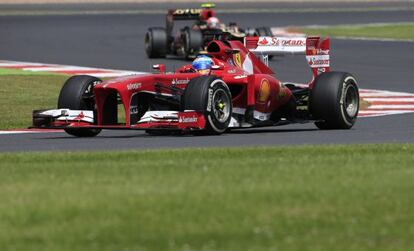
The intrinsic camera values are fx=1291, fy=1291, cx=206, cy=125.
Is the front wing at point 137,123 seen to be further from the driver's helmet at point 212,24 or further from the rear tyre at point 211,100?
the driver's helmet at point 212,24

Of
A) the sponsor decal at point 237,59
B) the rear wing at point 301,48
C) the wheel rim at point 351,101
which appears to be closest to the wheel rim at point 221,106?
the sponsor decal at point 237,59

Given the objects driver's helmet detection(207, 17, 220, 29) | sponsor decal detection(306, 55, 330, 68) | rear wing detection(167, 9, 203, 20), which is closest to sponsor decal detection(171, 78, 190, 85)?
sponsor decal detection(306, 55, 330, 68)

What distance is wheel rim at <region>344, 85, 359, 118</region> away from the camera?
1678 centimetres

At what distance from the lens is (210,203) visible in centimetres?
909

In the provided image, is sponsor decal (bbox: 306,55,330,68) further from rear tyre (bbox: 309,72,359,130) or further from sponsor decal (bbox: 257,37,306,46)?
rear tyre (bbox: 309,72,359,130)

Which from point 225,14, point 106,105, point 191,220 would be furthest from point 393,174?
point 225,14

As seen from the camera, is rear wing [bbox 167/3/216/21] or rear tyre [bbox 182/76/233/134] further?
rear wing [bbox 167/3/216/21]

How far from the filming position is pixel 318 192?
9523mm

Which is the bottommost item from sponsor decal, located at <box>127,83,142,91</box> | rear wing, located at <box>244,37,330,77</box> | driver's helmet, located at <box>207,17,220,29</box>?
sponsor decal, located at <box>127,83,142,91</box>

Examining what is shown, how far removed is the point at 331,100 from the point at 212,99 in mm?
1902

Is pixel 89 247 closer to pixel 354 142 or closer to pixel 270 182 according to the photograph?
pixel 270 182

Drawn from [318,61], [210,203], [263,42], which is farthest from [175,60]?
[210,203]

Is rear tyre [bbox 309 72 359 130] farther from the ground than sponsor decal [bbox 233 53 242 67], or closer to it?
closer to it

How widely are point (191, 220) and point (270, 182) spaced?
1660 millimetres
